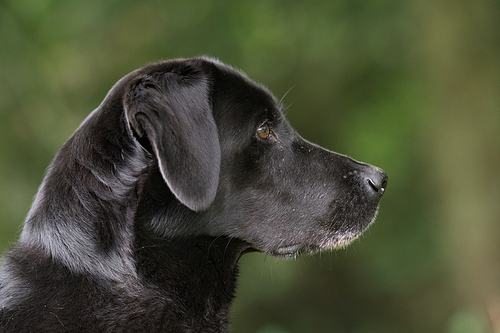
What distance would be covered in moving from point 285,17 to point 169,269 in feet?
15.2

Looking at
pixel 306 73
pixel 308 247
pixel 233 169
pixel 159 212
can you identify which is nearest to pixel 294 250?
→ pixel 308 247

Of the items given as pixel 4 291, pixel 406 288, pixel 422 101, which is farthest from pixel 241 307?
pixel 4 291

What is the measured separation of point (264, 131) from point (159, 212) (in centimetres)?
81

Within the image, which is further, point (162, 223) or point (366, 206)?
point (366, 206)

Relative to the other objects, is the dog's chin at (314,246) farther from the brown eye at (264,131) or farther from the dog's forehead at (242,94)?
the dog's forehead at (242,94)

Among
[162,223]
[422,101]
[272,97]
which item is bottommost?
[422,101]

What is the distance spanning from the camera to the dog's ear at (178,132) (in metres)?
2.35

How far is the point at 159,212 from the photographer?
8.69ft

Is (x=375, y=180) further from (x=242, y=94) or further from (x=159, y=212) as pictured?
(x=159, y=212)

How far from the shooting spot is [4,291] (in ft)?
8.00

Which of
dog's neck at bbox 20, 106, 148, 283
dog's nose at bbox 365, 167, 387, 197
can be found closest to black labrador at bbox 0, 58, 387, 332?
dog's neck at bbox 20, 106, 148, 283

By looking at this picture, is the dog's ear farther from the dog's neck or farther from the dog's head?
the dog's neck

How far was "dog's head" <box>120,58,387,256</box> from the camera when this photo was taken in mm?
2406

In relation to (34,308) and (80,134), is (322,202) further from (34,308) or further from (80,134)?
(34,308)
